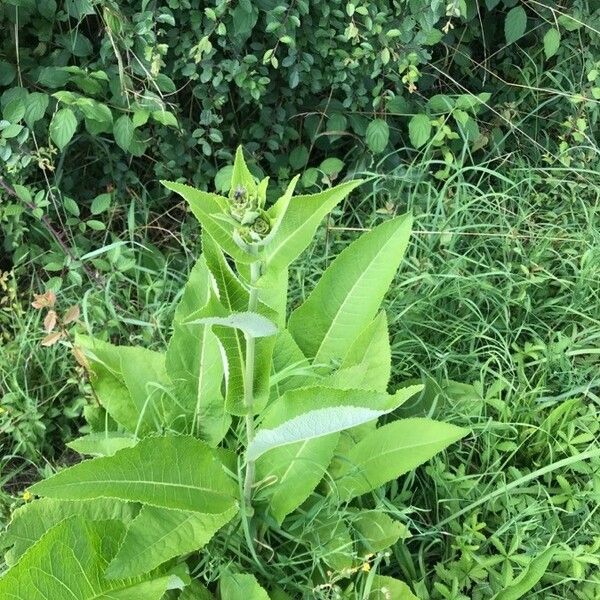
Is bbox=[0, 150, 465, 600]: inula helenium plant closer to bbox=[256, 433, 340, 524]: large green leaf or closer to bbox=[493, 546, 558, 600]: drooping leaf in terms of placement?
bbox=[256, 433, 340, 524]: large green leaf

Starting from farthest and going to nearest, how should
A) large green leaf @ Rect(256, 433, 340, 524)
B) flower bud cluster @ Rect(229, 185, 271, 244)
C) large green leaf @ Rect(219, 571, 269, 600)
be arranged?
1. large green leaf @ Rect(256, 433, 340, 524)
2. large green leaf @ Rect(219, 571, 269, 600)
3. flower bud cluster @ Rect(229, 185, 271, 244)

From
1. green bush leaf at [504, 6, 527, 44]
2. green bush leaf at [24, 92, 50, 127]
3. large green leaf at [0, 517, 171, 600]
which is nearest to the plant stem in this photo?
large green leaf at [0, 517, 171, 600]

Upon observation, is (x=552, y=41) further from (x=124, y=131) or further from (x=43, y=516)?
(x=43, y=516)

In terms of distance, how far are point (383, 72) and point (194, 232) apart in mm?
860

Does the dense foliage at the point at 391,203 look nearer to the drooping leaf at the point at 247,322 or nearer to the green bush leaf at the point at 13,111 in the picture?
the green bush leaf at the point at 13,111

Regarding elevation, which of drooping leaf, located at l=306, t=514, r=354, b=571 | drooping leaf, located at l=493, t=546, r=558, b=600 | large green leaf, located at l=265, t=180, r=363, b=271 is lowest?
drooping leaf, located at l=493, t=546, r=558, b=600

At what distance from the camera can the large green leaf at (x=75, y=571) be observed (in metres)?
1.33

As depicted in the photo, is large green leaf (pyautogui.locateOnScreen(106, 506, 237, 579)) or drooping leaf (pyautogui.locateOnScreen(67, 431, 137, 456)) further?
drooping leaf (pyautogui.locateOnScreen(67, 431, 137, 456))

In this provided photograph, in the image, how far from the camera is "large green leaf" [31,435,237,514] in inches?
53.6

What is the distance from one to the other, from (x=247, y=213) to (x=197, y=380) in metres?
0.73

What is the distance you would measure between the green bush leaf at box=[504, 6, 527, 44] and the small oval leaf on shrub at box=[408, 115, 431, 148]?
18.1 inches

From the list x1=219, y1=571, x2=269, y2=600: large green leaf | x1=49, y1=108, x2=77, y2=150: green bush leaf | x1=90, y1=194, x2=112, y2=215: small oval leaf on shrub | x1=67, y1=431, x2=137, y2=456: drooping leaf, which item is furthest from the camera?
x1=90, y1=194, x2=112, y2=215: small oval leaf on shrub

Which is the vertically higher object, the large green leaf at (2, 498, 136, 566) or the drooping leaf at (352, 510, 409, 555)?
the large green leaf at (2, 498, 136, 566)

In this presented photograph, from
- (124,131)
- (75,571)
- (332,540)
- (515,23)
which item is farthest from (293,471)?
(515,23)
